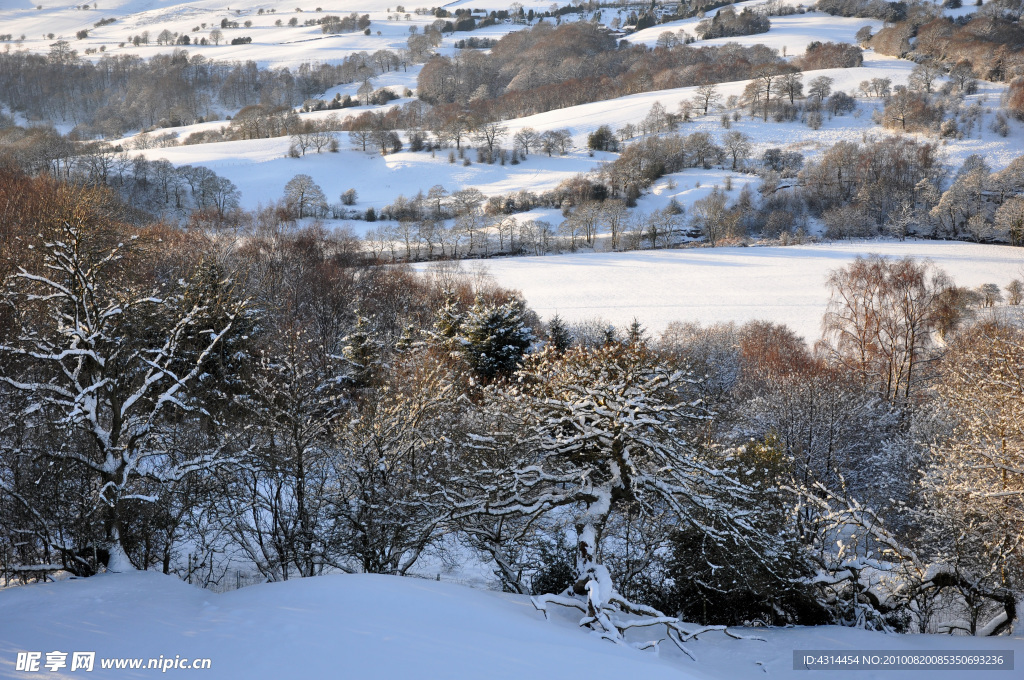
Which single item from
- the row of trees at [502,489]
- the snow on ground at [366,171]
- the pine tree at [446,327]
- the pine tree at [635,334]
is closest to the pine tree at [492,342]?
the pine tree at [446,327]

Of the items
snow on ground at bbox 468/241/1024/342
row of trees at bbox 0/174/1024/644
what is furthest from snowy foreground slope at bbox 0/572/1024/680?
snow on ground at bbox 468/241/1024/342

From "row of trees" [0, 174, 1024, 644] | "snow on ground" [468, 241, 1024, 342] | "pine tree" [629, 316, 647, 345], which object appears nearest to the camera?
"row of trees" [0, 174, 1024, 644]

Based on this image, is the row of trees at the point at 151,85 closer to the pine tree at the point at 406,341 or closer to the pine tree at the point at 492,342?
the pine tree at the point at 406,341

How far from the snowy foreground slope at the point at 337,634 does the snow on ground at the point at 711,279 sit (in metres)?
26.4

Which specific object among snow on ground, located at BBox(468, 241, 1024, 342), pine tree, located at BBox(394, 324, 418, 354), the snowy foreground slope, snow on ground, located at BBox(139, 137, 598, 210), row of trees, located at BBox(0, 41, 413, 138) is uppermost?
row of trees, located at BBox(0, 41, 413, 138)

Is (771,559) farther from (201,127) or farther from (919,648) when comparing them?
(201,127)

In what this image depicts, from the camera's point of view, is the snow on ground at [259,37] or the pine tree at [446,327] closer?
the pine tree at [446,327]

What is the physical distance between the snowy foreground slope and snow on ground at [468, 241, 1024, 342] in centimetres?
2644

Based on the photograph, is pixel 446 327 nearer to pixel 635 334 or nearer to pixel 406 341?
pixel 406 341

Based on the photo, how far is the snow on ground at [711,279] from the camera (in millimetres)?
35625

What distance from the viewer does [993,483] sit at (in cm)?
1066

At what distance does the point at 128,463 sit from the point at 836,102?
89382 mm

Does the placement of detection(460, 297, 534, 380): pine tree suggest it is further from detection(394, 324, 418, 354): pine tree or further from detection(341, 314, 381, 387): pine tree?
detection(341, 314, 381, 387): pine tree

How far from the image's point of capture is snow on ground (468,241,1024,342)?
35625 millimetres
